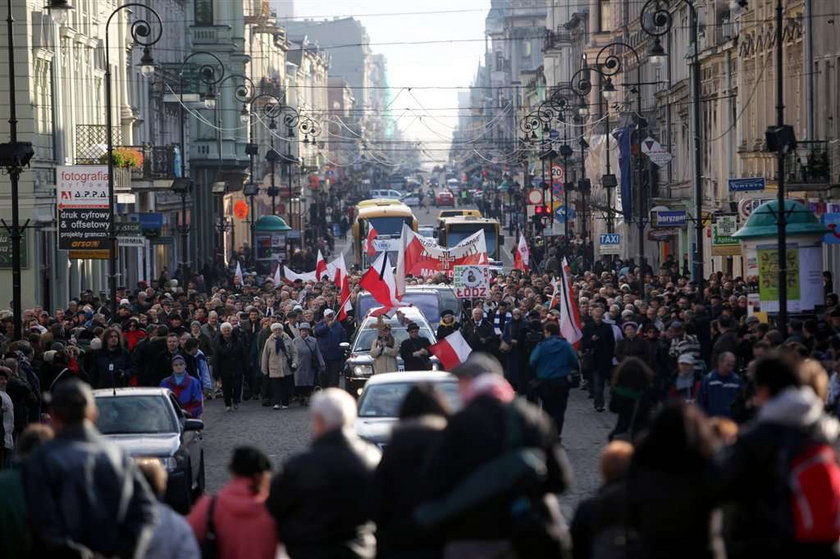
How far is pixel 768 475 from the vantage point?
29.6 feet

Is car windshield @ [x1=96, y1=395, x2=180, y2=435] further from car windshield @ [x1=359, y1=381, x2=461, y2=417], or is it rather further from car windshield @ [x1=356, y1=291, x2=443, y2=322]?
car windshield @ [x1=356, y1=291, x2=443, y2=322]

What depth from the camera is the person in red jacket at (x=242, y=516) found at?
34.7ft

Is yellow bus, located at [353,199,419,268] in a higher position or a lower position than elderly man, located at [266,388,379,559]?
higher

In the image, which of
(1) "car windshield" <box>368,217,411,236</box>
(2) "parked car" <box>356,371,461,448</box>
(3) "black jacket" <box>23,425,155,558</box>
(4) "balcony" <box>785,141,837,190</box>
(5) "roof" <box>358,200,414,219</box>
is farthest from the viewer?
(5) "roof" <box>358,200,414,219</box>

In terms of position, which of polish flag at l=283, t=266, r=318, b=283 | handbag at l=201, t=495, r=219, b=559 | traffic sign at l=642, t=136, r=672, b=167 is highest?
traffic sign at l=642, t=136, r=672, b=167

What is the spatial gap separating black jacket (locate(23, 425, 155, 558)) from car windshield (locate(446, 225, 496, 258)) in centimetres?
5973

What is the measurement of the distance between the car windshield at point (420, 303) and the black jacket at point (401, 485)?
24635 millimetres

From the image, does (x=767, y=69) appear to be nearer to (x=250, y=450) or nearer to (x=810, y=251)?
(x=810, y=251)

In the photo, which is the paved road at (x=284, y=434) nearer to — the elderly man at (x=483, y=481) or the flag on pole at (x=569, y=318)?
the flag on pole at (x=569, y=318)

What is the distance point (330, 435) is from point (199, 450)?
9205 millimetres

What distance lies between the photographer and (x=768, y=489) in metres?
9.05

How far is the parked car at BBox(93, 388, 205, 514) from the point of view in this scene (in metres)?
17.4

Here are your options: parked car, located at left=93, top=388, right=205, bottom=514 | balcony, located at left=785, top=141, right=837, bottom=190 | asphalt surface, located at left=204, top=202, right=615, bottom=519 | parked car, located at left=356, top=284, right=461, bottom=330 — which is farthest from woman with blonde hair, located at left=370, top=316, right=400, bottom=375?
balcony, located at left=785, top=141, right=837, bottom=190

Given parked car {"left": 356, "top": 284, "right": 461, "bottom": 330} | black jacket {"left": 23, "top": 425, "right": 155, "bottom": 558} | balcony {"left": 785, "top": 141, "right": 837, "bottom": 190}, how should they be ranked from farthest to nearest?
balcony {"left": 785, "top": 141, "right": 837, "bottom": 190}, parked car {"left": 356, "top": 284, "right": 461, "bottom": 330}, black jacket {"left": 23, "top": 425, "right": 155, "bottom": 558}
